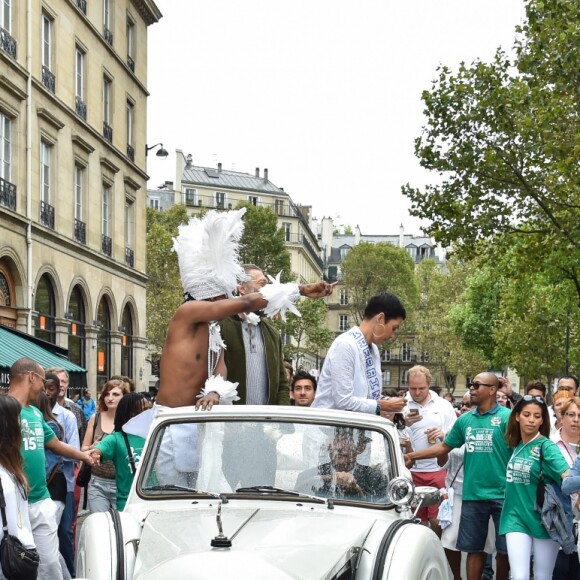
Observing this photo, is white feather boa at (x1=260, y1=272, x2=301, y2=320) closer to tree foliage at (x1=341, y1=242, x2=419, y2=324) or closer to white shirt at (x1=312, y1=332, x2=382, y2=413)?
white shirt at (x1=312, y1=332, x2=382, y2=413)

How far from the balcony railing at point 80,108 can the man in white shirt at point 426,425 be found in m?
24.5

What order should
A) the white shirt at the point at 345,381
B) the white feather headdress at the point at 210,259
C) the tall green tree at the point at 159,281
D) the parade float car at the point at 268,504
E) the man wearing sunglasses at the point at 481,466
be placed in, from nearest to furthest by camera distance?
the parade float car at the point at 268,504 < the white feather headdress at the point at 210,259 < the white shirt at the point at 345,381 < the man wearing sunglasses at the point at 481,466 < the tall green tree at the point at 159,281

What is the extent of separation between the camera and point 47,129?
3039cm

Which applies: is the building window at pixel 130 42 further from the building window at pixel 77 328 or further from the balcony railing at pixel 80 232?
the building window at pixel 77 328

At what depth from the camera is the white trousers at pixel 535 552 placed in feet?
27.0

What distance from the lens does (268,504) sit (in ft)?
18.7

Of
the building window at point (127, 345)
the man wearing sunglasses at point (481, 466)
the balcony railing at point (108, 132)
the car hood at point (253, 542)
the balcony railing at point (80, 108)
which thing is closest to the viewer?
the car hood at point (253, 542)

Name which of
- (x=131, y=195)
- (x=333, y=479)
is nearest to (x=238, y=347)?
(x=333, y=479)

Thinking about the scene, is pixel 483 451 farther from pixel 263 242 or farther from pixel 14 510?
pixel 263 242

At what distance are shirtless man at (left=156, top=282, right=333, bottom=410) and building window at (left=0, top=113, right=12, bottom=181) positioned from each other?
2172 cm

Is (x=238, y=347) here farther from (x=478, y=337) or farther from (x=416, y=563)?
(x=478, y=337)

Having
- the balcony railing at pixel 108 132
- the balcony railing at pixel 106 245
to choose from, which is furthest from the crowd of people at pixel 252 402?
the balcony railing at pixel 108 132

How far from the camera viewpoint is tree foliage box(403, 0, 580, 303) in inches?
921

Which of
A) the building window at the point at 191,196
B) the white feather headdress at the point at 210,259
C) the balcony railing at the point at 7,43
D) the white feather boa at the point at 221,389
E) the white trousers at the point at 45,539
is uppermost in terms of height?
the building window at the point at 191,196
